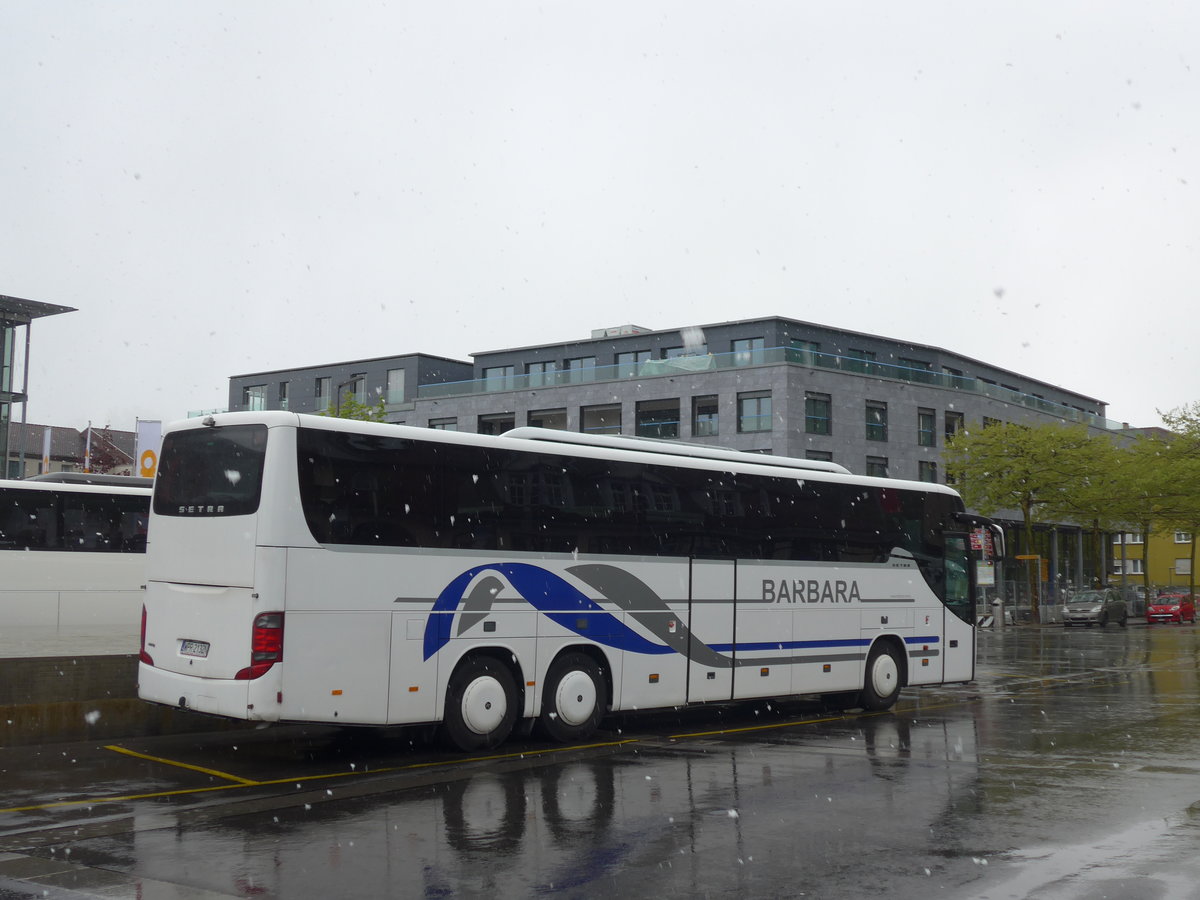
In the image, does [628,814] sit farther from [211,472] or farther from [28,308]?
[28,308]

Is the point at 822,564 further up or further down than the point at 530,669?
further up

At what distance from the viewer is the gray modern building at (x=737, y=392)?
5716 cm

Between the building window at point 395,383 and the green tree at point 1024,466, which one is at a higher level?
the building window at point 395,383

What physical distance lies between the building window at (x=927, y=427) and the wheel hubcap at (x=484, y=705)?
169 ft

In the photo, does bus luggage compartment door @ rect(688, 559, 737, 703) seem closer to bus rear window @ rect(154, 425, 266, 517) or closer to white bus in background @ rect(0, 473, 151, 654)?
bus rear window @ rect(154, 425, 266, 517)

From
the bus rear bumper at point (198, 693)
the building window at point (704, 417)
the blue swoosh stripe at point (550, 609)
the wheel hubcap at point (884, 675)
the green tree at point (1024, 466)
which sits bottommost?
the wheel hubcap at point (884, 675)

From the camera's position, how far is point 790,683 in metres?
16.2

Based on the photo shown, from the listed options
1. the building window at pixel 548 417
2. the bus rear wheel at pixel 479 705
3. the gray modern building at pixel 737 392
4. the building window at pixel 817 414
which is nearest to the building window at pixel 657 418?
the gray modern building at pixel 737 392

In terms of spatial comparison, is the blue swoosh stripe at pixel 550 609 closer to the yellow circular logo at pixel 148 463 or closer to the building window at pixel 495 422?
the yellow circular logo at pixel 148 463

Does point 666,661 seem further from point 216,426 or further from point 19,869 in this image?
point 19,869

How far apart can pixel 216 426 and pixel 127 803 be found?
3671mm

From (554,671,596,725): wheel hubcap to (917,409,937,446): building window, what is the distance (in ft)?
165

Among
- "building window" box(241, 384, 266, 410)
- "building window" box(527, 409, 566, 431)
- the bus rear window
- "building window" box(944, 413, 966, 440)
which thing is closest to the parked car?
"building window" box(944, 413, 966, 440)

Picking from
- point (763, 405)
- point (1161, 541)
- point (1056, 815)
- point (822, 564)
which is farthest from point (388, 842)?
point (1161, 541)
